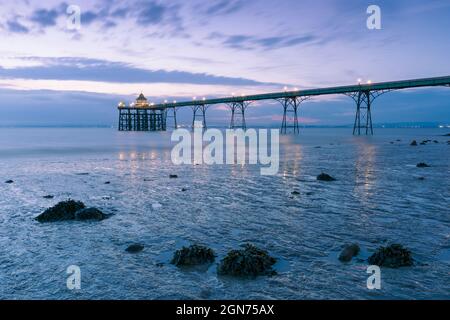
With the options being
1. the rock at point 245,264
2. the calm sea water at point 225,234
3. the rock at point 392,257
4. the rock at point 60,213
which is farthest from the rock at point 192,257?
the rock at point 60,213

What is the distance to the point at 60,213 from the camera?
14742 mm

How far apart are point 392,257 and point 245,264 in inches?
154

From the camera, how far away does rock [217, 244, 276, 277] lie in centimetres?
934

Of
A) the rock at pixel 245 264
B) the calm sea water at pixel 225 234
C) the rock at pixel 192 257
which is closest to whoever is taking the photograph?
the calm sea water at pixel 225 234

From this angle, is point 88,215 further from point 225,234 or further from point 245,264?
point 245,264

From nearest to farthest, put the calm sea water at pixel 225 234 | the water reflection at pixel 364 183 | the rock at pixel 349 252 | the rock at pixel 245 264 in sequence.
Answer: the calm sea water at pixel 225 234, the rock at pixel 245 264, the rock at pixel 349 252, the water reflection at pixel 364 183

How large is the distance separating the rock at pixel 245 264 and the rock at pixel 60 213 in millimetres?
7927

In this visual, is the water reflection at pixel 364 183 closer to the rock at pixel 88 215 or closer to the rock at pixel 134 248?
the rock at pixel 134 248

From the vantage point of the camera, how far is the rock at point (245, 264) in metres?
9.34

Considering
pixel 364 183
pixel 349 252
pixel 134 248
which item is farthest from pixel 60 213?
pixel 364 183

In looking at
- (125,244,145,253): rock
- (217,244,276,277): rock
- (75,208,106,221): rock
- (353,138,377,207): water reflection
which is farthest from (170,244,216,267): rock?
(353,138,377,207): water reflection

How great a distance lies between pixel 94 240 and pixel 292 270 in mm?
6451

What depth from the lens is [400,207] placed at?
16359 millimetres

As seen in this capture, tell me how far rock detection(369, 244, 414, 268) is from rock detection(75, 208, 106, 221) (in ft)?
33.1
